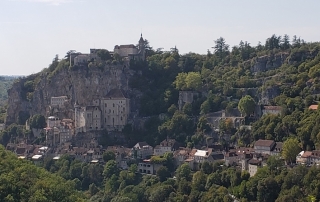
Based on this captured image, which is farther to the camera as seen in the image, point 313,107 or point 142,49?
point 142,49

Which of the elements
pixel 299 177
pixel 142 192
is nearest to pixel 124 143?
pixel 142 192

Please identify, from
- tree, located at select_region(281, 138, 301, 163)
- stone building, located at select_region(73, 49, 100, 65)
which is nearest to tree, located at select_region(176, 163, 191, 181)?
tree, located at select_region(281, 138, 301, 163)

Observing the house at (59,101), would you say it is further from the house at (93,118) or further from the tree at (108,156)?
the tree at (108,156)

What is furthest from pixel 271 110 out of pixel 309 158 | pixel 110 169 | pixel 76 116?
pixel 76 116

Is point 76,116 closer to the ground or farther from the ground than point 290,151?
farther from the ground

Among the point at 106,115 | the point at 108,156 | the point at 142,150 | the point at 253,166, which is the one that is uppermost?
the point at 106,115

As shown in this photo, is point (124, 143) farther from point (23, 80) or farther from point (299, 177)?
point (299, 177)

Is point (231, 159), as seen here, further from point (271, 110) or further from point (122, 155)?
point (122, 155)
